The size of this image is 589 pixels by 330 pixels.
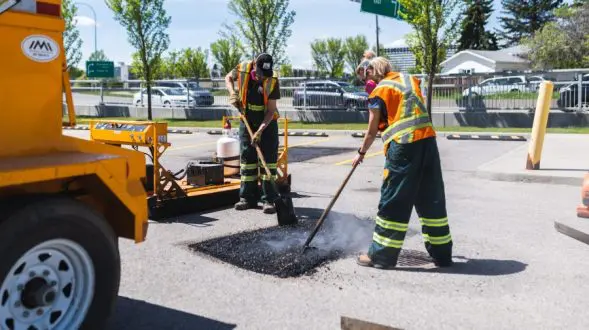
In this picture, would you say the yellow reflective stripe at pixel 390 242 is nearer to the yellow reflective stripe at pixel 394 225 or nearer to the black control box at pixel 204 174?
the yellow reflective stripe at pixel 394 225

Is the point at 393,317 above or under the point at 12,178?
under

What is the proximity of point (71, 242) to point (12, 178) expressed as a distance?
1.53ft

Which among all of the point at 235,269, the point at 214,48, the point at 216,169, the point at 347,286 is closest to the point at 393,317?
the point at 347,286

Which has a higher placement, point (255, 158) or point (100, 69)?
point (100, 69)

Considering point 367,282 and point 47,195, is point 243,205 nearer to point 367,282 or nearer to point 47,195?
point 367,282

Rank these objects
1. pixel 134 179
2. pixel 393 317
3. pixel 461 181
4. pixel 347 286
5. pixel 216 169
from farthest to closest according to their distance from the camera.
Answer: pixel 461 181 → pixel 216 169 → pixel 347 286 → pixel 393 317 → pixel 134 179

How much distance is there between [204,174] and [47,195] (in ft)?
14.9

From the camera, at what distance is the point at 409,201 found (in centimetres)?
479

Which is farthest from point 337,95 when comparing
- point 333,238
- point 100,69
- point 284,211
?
point 333,238

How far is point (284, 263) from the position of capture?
16.5 ft

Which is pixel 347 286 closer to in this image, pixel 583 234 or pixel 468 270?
pixel 468 270

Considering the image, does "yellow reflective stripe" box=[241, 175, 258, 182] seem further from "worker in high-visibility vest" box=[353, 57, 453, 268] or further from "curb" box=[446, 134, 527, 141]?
"curb" box=[446, 134, 527, 141]

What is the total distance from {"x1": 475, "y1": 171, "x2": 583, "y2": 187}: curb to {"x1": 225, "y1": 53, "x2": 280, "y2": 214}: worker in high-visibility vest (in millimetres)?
4171

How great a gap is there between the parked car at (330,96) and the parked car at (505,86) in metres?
3.98
